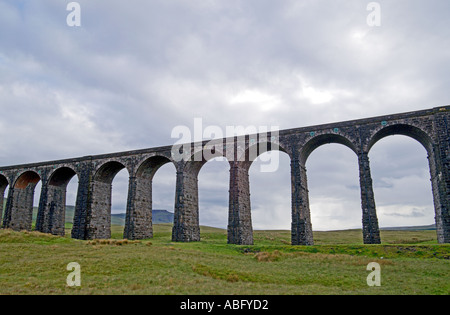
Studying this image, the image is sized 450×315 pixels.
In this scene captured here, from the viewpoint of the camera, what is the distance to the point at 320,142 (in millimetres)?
31953

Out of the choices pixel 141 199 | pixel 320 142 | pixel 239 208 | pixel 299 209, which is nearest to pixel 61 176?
pixel 141 199

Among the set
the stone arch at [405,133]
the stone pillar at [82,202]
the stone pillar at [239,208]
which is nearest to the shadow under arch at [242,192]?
the stone pillar at [239,208]

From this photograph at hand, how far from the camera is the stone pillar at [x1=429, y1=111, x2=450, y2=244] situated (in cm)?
2472

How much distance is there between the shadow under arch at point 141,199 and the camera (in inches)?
1414

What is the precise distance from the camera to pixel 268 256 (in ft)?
69.8

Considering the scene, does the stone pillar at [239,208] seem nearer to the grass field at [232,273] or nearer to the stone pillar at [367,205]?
the grass field at [232,273]

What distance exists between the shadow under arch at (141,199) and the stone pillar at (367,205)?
68.5ft

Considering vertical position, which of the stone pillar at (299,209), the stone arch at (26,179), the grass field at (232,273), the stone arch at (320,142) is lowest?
the grass field at (232,273)

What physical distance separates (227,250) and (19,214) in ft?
124

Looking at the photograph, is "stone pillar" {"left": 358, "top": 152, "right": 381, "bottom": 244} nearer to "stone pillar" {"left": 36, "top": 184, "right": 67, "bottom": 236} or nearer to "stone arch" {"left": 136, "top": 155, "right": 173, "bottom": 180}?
"stone arch" {"left": 136, "top": 155, "right": 173, "bottom": 180}

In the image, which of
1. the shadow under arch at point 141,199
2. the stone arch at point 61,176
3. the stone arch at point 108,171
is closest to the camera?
the shadow under arch at point 141,199

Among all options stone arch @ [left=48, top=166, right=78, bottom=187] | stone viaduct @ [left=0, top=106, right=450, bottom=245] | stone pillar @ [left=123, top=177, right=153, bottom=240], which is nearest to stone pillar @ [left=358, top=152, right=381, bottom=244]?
stone viaduct @ [left=0, top=106, right=450, bottom=245]

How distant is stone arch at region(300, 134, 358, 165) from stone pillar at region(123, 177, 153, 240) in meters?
19.4
